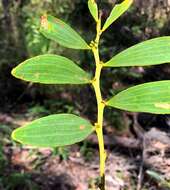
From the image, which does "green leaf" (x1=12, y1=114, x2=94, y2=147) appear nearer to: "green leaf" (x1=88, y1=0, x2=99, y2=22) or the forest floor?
"green leaf" (x1=88, y1=0, x2=99, y2=22)

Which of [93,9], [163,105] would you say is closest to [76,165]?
[93,9]

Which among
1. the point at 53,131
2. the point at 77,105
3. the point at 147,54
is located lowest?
the point at 77,105

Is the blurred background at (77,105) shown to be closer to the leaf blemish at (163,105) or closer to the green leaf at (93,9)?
the green leaf at (93,9)

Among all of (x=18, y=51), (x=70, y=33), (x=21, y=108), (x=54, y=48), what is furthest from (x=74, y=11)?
(x=70, y=33)

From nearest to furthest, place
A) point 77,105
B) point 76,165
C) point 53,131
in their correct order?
1. point 53,131
2. point 76,165
3. point 77,105

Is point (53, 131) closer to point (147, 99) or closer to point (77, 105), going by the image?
point (147, 99)

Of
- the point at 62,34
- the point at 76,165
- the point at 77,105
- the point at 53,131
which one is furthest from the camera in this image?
the point at 77,105
